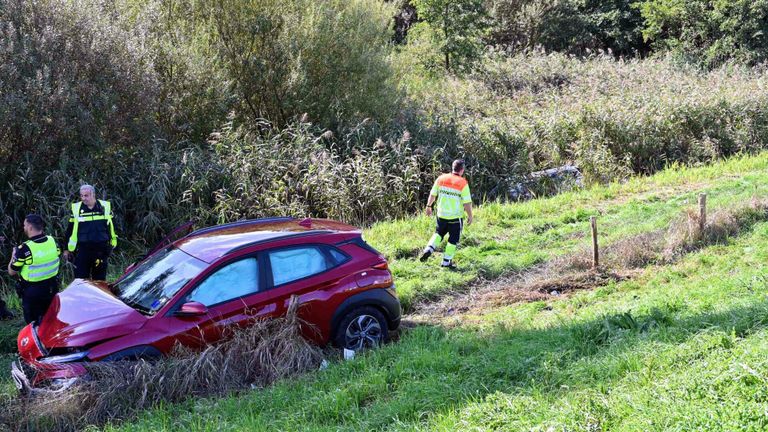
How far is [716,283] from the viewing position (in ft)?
26.5

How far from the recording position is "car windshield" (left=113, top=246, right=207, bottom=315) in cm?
709

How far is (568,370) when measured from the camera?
228 inches

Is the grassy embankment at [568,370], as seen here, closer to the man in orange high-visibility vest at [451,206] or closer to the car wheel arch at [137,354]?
the car wheel arch at [137,354]

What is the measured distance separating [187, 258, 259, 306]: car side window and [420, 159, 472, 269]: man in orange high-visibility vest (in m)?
4.02

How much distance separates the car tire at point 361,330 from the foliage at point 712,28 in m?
26.8

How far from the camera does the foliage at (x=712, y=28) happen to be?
29922 mm

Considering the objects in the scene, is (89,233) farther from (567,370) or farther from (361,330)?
(567,370)

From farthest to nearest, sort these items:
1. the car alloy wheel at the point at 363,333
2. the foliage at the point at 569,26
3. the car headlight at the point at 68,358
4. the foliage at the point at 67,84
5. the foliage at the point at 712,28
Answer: the foliage at the point at 569,26 → the foliage at the point at 712,28 → the foliage at the point at 67,84 → the car alloy wheel at the point at 363,333 → the car headlight at the point at 68,358

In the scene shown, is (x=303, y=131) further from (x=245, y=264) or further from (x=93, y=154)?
(x=245, y=264)

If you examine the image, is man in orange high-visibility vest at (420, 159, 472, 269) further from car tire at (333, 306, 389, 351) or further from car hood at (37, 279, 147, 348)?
car hood at (37, 279, 147, 348)

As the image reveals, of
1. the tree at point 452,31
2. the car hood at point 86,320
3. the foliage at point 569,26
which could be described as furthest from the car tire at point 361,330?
the foliage at point 569,26

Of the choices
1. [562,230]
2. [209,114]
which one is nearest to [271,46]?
[209,114]

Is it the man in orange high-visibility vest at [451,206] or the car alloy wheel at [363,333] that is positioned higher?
the man in orange high-visibility vest at [451,206]

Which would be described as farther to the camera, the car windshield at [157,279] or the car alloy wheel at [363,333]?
the car alloy wheel at [363,333]
